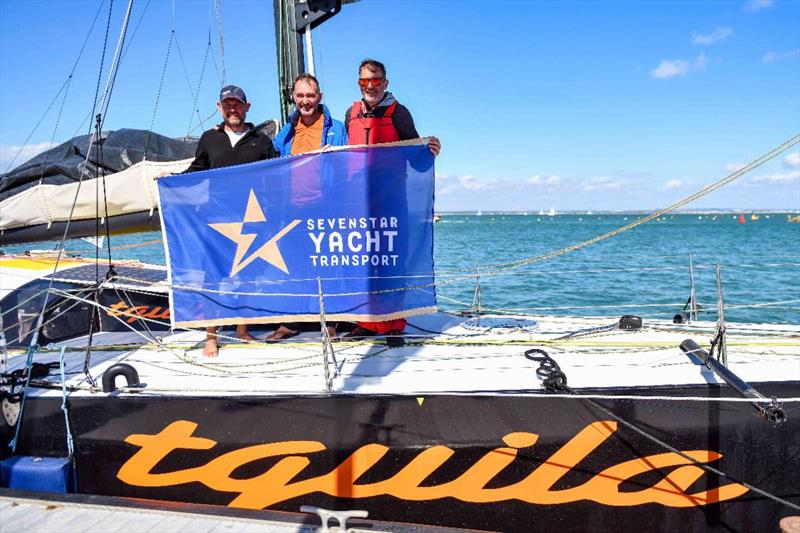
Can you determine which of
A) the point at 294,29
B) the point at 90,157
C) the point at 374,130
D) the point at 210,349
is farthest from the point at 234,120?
the point at 90,157

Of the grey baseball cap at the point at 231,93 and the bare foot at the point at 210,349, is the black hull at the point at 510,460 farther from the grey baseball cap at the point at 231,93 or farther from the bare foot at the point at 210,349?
the grey baseball cap at the point at 231,93

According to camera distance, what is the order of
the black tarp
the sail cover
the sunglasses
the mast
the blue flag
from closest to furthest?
1. the blue flag
2. the sunglasses
3. the sail cover
4. the black tarp
5. the mast

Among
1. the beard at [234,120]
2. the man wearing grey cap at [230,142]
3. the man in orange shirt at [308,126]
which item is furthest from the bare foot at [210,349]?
the beard at [234,120]

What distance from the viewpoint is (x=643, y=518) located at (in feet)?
12.1

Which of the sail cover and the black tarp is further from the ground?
the black tarp

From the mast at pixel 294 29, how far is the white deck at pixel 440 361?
2.88 metres

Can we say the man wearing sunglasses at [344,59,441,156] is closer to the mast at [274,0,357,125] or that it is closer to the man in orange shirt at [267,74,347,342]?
the man in orange shirt at [267,74,347,342]

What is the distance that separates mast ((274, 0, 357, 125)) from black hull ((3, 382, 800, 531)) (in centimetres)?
382

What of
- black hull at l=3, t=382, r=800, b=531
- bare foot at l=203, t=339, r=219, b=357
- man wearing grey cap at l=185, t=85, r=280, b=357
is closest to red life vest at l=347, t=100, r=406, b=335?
man wearing grey cap at l=185, t=85, r=280, b=357

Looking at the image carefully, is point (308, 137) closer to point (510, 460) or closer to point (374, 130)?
point (374, 130)

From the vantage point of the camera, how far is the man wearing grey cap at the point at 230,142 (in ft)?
15.2

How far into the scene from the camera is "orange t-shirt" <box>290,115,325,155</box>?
15.5 feet

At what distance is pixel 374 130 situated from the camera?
15.7 ft

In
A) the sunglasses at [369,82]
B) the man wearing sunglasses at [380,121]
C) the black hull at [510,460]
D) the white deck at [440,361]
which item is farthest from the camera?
the man wearing sunglasses at [380,121]
